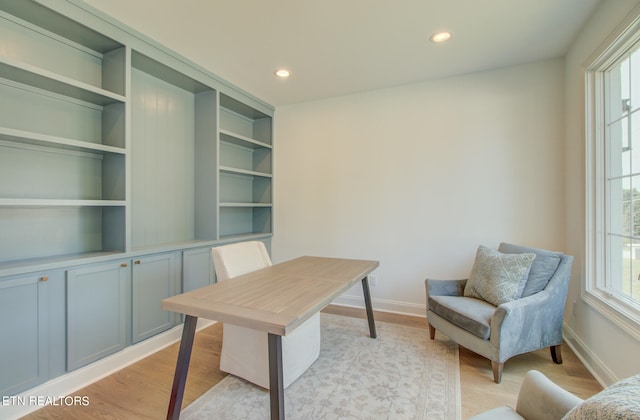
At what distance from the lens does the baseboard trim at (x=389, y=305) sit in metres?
3.20

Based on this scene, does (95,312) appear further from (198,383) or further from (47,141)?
(47,141)

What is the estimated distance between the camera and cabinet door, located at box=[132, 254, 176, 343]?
2.29 meters

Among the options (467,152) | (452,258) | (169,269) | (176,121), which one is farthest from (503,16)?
(169,269)

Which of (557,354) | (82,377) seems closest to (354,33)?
(557,354)

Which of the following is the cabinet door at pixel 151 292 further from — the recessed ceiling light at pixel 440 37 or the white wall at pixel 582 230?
the white wall at pixel 582 230

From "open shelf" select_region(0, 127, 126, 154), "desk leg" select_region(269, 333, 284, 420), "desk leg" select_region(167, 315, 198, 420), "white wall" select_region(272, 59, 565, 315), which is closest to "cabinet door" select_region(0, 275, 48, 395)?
"open shelf" select_region(0, 127, 126, 154)

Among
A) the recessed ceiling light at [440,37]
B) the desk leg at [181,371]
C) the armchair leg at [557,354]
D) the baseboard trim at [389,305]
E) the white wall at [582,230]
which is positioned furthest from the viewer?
the baseboard trim at [389,305]

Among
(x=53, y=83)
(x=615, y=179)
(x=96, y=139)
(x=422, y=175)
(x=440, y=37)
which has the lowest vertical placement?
(x=615, y=179)

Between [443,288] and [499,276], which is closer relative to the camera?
[499,276]

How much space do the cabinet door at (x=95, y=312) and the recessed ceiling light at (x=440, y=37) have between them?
9.86ft

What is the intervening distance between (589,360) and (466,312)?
3.05 ft

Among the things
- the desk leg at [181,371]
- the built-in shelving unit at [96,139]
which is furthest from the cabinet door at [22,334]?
the desk leg at [181,371]

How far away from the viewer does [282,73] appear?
2961mm

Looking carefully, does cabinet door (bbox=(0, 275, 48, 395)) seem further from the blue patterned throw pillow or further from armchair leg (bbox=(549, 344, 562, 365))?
armchair leg (bbox=(549, 344, 562, 365))
